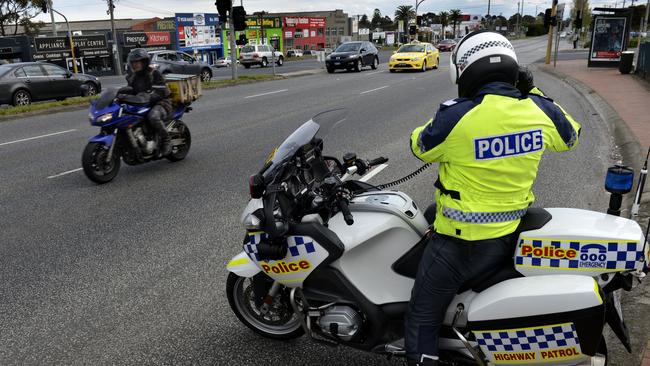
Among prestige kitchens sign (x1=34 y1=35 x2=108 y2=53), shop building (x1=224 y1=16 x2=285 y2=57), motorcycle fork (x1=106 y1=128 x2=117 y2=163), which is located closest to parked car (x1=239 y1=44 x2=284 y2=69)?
prestige kitchens sign (x1=34 y1=35 x2=108 y2=53)

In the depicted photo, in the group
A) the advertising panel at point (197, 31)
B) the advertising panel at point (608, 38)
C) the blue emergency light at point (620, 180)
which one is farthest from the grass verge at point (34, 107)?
the advertising panel at point (197, 31)

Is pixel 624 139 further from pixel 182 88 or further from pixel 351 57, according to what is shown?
pixel 351 57

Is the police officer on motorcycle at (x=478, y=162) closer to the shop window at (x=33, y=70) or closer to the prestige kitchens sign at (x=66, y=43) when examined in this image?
the shop window at (x=33, y=70)

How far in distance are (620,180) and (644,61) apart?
20.8 meters

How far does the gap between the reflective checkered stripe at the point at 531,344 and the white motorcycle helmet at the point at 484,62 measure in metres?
1.13

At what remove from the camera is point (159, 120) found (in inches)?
307

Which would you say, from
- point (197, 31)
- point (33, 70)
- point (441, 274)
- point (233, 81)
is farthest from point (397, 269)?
point (197, 31)

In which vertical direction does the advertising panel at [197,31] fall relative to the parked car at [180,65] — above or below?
above

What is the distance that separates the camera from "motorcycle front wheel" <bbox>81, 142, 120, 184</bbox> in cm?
717

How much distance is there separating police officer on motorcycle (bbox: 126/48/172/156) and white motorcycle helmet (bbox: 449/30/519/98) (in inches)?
238

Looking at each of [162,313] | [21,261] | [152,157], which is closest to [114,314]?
[162,313]

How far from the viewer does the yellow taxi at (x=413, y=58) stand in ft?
92.5

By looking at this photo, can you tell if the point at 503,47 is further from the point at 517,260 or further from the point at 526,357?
the point at 526,357

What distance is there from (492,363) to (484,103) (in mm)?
1251
